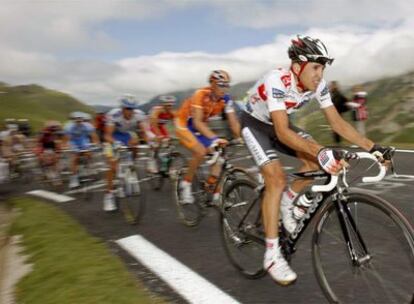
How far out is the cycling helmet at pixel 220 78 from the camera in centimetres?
744

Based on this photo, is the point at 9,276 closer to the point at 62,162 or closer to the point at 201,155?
the point at 201,155

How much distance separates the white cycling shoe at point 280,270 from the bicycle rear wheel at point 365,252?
415mm

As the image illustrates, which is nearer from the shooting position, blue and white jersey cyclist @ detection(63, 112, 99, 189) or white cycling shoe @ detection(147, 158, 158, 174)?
white cycling shoe @ detection(147, 158, 158, 174)

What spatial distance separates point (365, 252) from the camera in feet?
12.6

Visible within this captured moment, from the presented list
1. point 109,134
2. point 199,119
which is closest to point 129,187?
point 109,134

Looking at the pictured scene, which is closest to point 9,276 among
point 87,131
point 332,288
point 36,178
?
point 332,288

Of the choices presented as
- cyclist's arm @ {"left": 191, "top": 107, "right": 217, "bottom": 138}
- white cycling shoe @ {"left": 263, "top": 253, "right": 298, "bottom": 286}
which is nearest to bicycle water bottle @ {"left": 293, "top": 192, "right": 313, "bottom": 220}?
white cycling shoe @ {"left": 263, "top": 253, "right": 298, "bottom": 286}

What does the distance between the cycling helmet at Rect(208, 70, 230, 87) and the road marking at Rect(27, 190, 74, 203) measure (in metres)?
6.70

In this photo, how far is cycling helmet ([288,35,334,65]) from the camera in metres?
4.25

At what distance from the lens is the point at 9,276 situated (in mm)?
6152

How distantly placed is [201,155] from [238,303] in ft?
11.9

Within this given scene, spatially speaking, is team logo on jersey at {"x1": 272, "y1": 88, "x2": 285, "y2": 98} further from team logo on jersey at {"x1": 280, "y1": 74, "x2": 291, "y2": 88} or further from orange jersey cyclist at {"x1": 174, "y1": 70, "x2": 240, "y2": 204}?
orange jersey cyclist at {"x1": 174, "y1": 70, "x2": 240, "y2": 204}

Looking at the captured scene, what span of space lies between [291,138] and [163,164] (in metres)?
7.41

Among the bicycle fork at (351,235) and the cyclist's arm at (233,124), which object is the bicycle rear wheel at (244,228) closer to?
the bicycle fork at (351,235)
